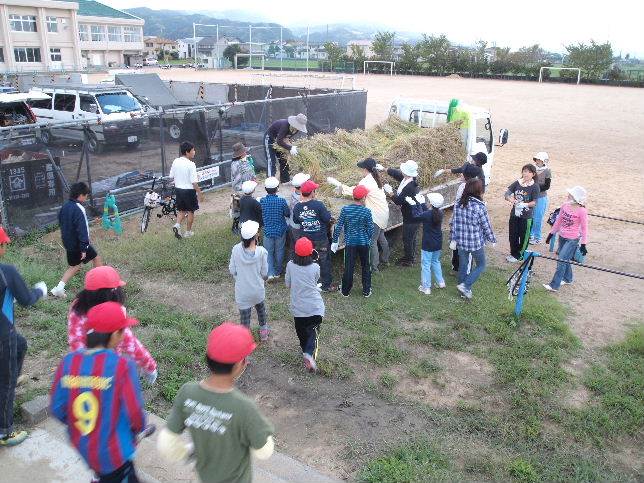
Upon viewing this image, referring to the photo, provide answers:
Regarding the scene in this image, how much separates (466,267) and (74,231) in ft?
16.9

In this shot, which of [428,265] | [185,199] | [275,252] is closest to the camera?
[428,265]

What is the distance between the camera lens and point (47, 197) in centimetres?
961

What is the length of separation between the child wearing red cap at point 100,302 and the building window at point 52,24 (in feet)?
207

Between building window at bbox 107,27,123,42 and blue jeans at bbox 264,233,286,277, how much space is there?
85923 millimetres

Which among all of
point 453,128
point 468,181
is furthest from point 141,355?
point 453,128

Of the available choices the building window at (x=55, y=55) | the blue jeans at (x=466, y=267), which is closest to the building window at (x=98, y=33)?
the building window at (x=55, y=55)

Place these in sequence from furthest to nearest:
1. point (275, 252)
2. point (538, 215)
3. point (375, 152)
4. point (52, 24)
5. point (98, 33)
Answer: point (98, 33) < point (52, 24) < point (375, 152) < point (538, 215) < point (275, 252)

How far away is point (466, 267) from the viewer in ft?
24.8

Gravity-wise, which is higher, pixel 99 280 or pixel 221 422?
pixel 99 280

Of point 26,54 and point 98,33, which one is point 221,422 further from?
point 98,33

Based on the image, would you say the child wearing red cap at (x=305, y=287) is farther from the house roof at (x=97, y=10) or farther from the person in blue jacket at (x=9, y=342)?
the house roof at (x=97, y=10)

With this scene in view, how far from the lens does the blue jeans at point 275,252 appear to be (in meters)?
7.67

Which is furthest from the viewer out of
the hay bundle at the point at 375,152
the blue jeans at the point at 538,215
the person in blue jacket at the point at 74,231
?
the blue jeans at the point at 538,215

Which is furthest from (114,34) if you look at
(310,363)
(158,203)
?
(310,363)
